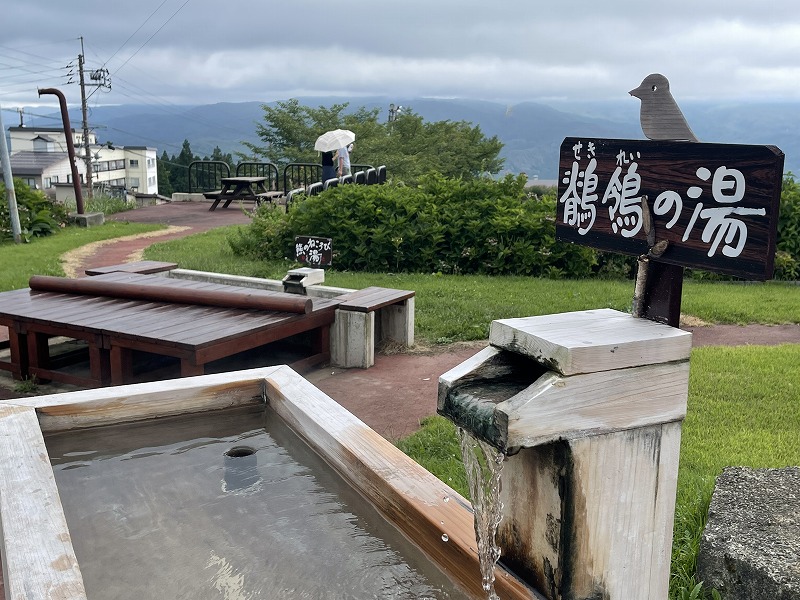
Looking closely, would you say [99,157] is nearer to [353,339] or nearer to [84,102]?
[84,102]

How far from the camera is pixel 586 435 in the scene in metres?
1.83

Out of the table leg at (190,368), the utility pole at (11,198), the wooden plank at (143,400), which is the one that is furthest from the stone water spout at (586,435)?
the utility pole at (11,198)

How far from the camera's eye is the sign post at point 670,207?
1.76 m

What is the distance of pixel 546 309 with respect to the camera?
823 centimetres

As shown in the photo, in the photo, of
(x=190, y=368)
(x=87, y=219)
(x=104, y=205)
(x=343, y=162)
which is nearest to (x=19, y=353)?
(x=190, y=368)

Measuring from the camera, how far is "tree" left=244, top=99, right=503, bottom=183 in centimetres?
3259

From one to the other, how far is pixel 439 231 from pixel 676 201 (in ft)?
29.4

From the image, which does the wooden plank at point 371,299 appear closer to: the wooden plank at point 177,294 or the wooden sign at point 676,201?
the wooden plank at point 177,294

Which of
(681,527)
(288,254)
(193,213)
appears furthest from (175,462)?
(193,213)

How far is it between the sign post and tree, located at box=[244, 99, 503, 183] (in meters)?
28.6

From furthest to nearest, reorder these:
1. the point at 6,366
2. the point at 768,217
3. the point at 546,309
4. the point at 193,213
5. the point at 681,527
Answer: the point at 193,213 → the point at 546,309 → the point at 6,366 → the point at 681,527 → the point at 768,217

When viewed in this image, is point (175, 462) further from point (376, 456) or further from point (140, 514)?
point (376, 456)

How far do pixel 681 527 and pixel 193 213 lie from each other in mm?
17470

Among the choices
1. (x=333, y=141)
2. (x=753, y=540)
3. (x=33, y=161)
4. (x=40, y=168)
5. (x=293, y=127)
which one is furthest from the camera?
(x=33, y=161)
